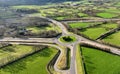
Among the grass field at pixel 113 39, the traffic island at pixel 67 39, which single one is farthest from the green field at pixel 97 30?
the traffic island at pixel 67 39

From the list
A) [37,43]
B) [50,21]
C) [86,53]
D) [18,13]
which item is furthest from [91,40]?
[18,13]

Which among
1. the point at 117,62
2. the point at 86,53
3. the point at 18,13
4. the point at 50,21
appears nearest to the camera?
the point at 117,62

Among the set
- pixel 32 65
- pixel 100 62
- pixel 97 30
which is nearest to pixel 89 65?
pixel 100 62

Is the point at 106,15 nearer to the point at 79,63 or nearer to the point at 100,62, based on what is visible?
the point at 100,62

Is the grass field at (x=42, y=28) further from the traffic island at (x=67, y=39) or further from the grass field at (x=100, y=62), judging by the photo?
the grass field at (x=100, y=62)

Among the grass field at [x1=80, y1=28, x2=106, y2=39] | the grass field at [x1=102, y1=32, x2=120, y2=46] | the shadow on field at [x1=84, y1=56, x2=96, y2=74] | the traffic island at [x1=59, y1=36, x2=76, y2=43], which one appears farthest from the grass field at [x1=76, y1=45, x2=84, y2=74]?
the grass field at [x1=80, y1=28, x2=106, y2=39]

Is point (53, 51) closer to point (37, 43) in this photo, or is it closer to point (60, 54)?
point (60, 54)
